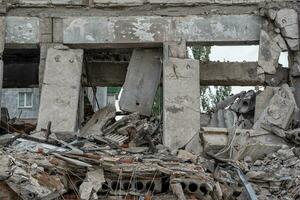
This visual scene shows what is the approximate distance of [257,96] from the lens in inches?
436

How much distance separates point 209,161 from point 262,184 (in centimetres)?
85

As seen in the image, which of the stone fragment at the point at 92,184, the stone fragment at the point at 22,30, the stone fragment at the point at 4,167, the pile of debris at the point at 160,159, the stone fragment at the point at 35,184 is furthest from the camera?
the stone fragment at the point at 22,30

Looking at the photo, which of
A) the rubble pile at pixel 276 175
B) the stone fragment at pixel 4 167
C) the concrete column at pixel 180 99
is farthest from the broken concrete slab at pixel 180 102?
the stone fragment at pixel 4 167

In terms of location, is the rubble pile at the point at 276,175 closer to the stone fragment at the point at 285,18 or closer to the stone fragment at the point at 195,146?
the stone fragment at the point at 195,146

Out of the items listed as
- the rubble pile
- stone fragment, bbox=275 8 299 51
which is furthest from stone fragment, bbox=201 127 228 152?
stone fragment, bbox=275 8 299 51

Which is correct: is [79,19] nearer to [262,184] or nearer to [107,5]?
[107,5]

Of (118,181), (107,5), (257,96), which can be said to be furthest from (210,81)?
(118,181)

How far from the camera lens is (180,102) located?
10664 mm

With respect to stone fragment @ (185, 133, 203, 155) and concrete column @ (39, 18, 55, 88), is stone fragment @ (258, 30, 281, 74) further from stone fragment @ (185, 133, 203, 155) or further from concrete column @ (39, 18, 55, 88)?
concrete column @ (39, 18, 55, 88)

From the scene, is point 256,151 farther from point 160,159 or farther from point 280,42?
point 280,42

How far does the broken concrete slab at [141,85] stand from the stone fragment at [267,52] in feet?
5.92

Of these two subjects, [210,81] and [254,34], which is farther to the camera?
[210,81]

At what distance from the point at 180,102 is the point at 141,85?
1.02m

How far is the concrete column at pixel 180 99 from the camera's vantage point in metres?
10.5
